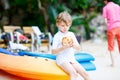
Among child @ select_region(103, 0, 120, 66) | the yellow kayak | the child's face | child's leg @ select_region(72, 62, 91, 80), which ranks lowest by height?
child's leg @ select_region(72, 62, 91, 80)

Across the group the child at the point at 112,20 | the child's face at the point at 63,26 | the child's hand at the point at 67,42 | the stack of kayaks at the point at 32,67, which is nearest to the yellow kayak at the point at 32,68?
the stack of kayaks at the point at 32,67

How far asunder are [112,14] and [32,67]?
3.31 m

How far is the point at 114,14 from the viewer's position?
27.8ft

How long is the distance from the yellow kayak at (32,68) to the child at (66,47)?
203 millimetres

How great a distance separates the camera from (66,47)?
17.0ft

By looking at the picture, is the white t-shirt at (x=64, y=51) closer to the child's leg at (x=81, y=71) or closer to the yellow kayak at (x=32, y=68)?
the child's leg at (x=81, y=71)

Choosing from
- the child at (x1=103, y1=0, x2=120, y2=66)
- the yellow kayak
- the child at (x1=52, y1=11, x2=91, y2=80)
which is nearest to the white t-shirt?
the child at (x1=52, y1=11, x2=91, y2=80)

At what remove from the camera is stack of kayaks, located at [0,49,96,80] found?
5.60 meters

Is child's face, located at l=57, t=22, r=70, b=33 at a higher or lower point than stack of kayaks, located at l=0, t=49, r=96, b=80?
higher

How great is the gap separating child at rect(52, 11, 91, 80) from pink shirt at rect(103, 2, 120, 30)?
327 centimetres

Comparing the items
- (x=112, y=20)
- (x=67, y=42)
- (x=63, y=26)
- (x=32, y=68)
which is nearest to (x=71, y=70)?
(x=67, y=42)

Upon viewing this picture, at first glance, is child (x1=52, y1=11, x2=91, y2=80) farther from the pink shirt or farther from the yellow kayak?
the pink shirt

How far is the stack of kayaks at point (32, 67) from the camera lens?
18.4 ft

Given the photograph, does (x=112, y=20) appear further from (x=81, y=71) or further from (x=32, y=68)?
(x=81, y=71)
